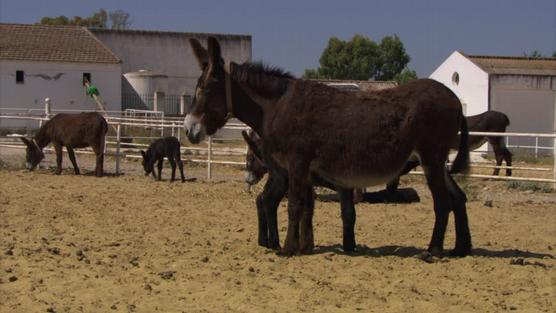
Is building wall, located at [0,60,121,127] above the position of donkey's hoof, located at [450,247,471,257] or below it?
above

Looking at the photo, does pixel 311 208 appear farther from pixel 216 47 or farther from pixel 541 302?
pixel 541 302

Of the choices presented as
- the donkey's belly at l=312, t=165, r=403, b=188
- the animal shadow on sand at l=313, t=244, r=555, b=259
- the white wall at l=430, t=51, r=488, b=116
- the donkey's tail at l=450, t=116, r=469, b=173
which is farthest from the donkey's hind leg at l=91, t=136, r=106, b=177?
the white wall at l=430, t=51, r=488, b=116

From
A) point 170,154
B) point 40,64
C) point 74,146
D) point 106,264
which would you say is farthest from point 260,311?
point 40,64

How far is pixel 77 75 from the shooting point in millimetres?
43250

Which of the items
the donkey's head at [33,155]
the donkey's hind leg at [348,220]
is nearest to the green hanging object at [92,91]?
the donkey's head at [33,155]

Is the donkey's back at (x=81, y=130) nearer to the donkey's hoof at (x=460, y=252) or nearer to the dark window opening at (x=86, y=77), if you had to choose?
the donkey's hoof at (x=460, y=252)

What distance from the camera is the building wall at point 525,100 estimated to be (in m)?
33.2

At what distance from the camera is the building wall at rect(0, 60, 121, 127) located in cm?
4125

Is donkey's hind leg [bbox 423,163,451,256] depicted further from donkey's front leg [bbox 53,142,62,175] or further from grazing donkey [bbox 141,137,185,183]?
donkey's front leg [bbox 53,142,62,175]

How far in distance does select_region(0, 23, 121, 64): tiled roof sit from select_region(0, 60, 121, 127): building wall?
1.13 ft

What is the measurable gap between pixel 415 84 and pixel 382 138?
2.63 ft

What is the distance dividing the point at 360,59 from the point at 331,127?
2719 inches

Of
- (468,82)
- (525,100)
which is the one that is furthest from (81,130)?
(525,100)

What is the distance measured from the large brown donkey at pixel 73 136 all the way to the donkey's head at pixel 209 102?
32.6 feet
